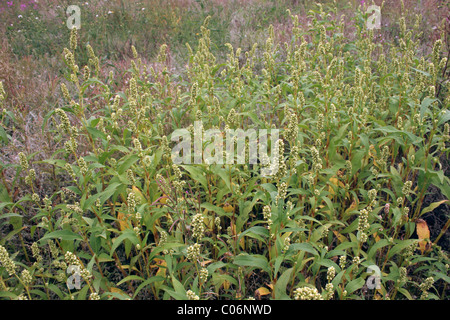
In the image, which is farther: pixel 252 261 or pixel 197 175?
pixel 197 175

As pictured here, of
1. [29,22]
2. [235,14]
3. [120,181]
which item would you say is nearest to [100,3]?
[29,22]

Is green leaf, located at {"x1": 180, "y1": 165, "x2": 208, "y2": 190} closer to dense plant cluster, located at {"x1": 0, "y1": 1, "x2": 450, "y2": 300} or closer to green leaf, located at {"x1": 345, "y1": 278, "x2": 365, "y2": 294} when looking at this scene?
dense plant cluster, located at {"x1": 0, "y1": 1, "x2": 450, "y2": 300}

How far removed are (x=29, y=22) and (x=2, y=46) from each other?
215 centimetres

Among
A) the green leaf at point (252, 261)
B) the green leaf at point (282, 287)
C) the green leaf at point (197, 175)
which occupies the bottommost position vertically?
the green leaf at point (282, 287)

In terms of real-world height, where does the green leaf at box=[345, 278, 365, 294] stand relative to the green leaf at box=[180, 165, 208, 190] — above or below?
below

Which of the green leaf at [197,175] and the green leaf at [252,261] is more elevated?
the green leaf at [197,175]

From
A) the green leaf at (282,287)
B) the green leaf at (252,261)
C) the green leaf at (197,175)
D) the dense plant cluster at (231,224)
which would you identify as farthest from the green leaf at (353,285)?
the green leaf at (197,175)

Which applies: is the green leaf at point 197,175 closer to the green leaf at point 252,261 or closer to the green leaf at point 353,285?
the green leaf at point 252,261

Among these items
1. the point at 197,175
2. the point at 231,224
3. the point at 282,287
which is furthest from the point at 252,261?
the point at 197,175

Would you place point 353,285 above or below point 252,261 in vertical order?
below

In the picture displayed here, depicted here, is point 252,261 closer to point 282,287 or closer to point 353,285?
point 282,287

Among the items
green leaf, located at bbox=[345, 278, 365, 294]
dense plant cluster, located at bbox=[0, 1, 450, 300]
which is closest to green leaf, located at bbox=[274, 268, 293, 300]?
dense plant cluster, located at bbox=[0, 1, 450, 300]

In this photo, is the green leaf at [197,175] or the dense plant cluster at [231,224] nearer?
the dense plant cluster at [231,224]

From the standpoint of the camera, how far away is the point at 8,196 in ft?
7.54
